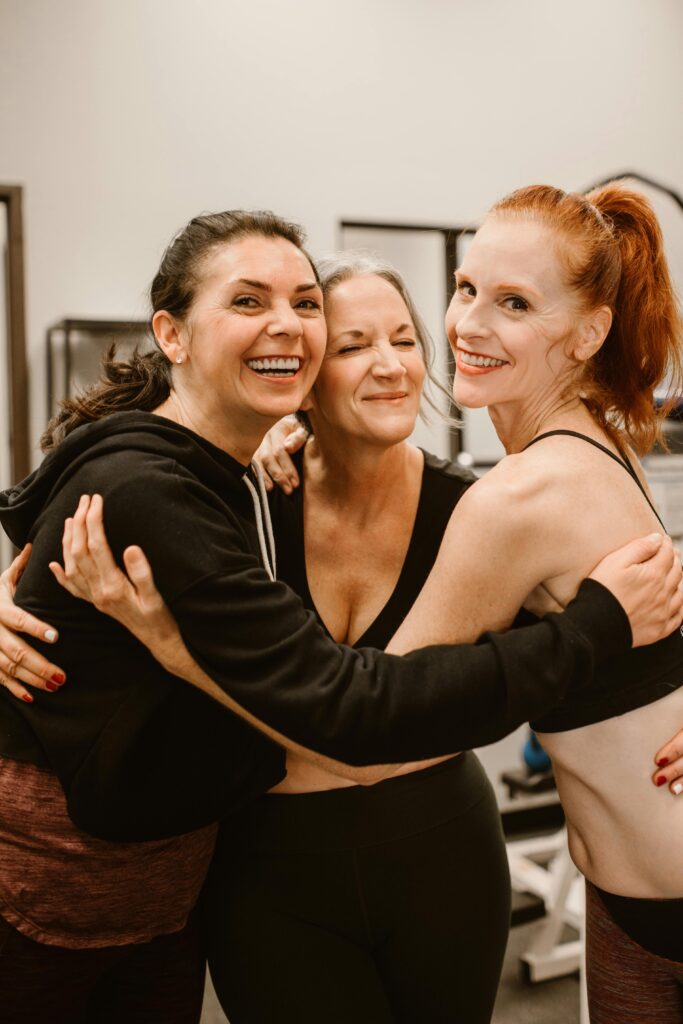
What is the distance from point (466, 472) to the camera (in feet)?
5.67

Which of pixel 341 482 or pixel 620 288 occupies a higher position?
pixel 620 288

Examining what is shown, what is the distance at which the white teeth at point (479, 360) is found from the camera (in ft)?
4.32

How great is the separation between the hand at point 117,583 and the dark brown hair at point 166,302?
28 cm

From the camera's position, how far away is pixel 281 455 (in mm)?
1718

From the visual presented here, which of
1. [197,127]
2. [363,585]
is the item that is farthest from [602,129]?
[363,585]

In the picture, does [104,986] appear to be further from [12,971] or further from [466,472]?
[466,472]

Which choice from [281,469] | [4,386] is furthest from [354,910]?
[4,386]

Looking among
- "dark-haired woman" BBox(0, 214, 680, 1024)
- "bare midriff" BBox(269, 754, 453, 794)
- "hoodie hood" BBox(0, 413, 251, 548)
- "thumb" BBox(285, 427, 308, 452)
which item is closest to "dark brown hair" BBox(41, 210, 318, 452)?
"dark-haired woman" BBox(0, 214, 680, 1024)

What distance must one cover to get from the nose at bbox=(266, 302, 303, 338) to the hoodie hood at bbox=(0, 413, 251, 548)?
19cm

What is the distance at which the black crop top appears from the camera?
4.96ft

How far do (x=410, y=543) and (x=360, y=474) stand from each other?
0.16m

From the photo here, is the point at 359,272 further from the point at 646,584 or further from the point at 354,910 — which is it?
the point at 354,910

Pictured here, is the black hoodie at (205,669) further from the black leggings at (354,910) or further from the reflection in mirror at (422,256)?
the reflection in mirror at (422,256)

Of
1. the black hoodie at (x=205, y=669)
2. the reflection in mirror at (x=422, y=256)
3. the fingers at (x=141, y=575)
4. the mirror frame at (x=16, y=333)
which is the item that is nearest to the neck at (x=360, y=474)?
the black hoodie at (x=205, y=669)
